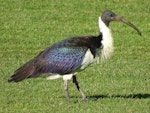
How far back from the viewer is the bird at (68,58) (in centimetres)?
1280

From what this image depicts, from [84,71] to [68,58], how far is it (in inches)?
154

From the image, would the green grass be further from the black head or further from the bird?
the black head

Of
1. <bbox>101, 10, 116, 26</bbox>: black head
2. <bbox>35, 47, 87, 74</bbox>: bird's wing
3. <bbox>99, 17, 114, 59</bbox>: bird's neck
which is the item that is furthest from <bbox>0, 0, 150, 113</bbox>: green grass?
<bbox>101, 10, 116, 26</bbox>: black head

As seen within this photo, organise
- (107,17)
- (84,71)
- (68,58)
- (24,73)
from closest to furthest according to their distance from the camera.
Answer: (24,73) → (68,58) → (107,17) → (84,71)

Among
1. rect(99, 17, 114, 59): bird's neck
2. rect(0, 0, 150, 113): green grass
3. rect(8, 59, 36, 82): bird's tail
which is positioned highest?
rect(99, 17, 114, 59): bird's neck

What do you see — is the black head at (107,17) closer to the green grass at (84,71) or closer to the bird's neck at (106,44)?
the bird's neck at (106,44)

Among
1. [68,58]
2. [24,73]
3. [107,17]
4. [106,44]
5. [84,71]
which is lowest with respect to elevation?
[84,71]

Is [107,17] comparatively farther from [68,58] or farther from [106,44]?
[68,58]

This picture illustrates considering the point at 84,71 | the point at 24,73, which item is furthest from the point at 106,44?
the point at 84,71

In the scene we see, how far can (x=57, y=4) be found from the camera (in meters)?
26.1

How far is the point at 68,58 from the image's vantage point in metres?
13.0

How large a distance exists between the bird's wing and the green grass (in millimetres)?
587

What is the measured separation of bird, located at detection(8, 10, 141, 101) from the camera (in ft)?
42.0

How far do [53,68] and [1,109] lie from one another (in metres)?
1.51
